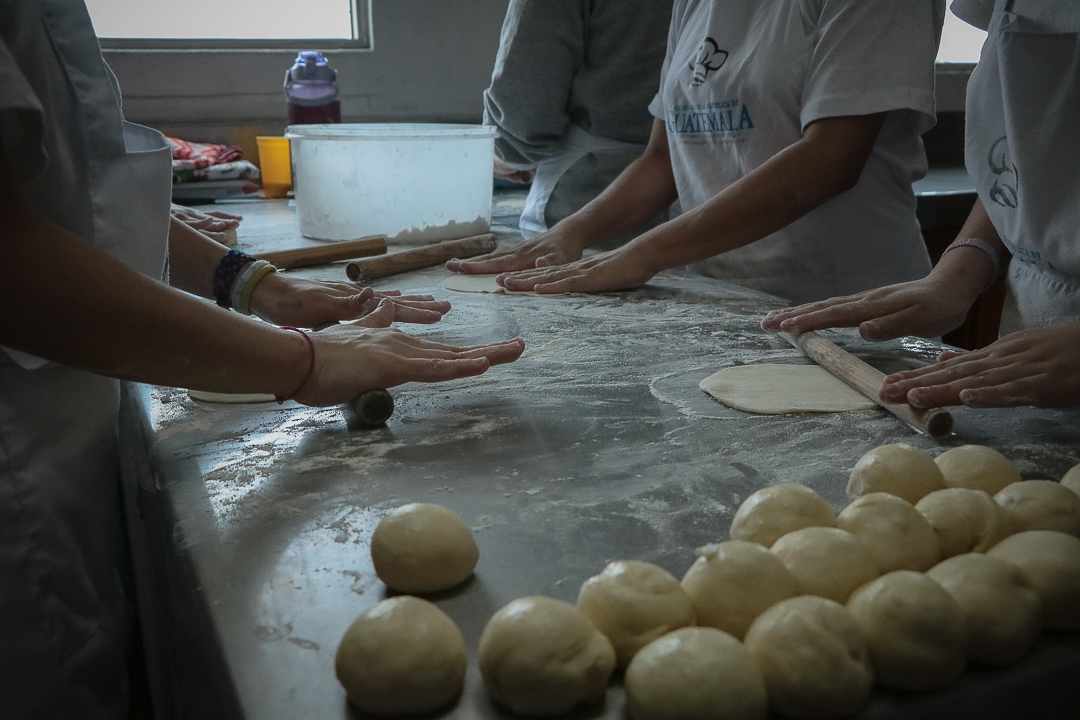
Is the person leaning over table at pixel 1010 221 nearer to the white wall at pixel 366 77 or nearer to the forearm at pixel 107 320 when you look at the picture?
the forearm at pixel 107 320

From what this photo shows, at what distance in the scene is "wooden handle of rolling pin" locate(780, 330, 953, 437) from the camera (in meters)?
1.06

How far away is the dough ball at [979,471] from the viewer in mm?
880

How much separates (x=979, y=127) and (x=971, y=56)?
4.02 metres

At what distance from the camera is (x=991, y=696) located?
2.06 ft

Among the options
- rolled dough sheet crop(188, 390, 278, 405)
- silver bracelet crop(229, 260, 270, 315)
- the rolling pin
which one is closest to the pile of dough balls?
rolled dough sheet crop(188, 390, 278, 405)

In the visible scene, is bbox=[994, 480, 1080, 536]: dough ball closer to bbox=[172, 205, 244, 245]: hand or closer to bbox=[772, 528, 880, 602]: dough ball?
bbox=[772, 528, 880, 602]: dough ball

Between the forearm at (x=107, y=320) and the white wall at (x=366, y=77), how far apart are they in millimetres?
3181

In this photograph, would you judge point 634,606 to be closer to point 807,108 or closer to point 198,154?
point 807,108

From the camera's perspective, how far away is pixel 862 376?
1.24m

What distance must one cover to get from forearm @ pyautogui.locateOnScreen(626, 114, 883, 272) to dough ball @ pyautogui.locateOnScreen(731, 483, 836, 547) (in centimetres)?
108

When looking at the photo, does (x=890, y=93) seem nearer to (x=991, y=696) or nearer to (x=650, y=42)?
(x=650, y=42)

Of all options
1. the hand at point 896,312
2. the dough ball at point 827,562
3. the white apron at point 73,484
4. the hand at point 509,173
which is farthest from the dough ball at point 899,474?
the hand at point 509,173

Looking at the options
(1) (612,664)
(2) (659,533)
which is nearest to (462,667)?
(1) (612,664)

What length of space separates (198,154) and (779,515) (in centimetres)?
313
